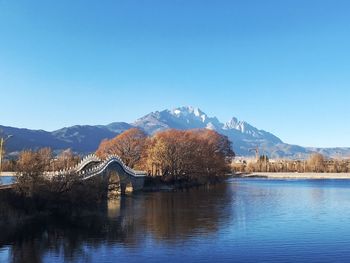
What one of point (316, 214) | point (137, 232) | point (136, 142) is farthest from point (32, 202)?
point (136, 142)

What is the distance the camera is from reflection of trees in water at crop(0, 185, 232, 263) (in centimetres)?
3088

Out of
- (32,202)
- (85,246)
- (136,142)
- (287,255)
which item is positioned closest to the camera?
(287,255)

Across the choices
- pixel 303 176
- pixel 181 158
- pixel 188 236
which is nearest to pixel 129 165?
pixel 181 158

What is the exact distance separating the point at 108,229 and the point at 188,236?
6.90 meters

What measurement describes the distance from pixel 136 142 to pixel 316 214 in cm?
5839

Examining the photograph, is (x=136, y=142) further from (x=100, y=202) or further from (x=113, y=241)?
(x=113, y=241)

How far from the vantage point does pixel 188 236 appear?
34.8m

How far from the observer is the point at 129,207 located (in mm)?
53938

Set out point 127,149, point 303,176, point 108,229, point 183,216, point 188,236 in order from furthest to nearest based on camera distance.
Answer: point 303,176 < point 127,149 < point 183,216 < point 108,229 < point 188,236

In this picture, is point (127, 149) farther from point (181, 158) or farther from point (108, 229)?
point (108, 229)

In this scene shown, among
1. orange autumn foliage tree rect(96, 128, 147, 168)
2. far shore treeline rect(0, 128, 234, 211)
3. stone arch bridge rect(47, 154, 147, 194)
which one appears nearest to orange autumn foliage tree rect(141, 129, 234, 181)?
far shore treeline rect(0, 128, 234, 211)

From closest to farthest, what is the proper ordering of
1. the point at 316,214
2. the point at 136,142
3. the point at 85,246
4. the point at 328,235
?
1. the point at 85,246
2. the point at 328,235
3. the point at 316,214
4. the point at 136,142

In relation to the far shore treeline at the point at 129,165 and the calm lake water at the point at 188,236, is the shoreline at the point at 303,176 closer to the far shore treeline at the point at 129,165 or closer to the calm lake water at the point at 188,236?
the far shore treeline at the point at 129,165

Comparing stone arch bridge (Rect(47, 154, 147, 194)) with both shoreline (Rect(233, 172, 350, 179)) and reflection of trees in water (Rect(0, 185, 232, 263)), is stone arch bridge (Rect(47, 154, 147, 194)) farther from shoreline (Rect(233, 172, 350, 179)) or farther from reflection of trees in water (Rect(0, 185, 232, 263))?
shoreline (Rect(233, 172, 350, 179))
